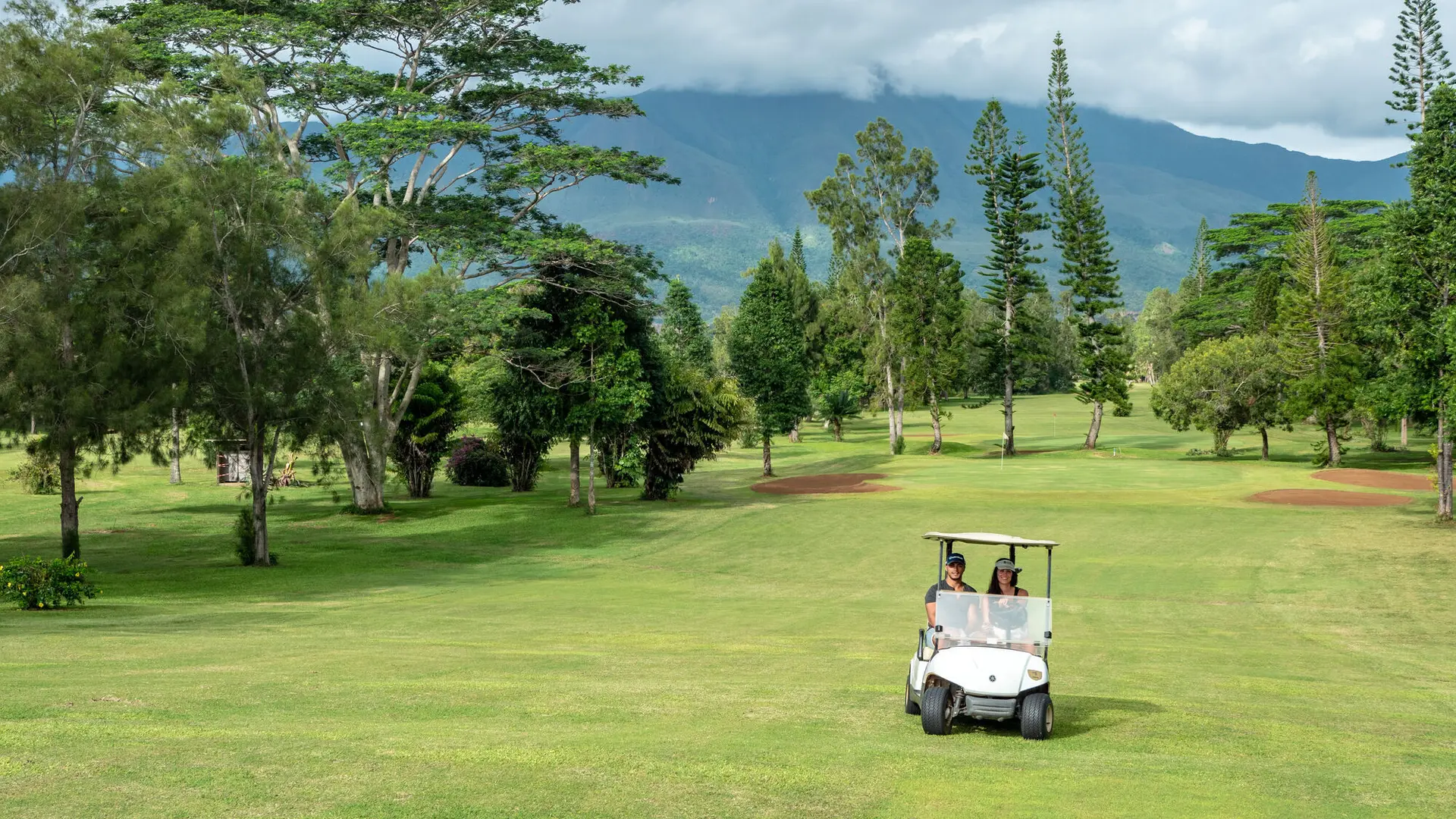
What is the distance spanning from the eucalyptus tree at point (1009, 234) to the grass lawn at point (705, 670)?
41421mm

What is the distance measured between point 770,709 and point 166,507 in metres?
45.6

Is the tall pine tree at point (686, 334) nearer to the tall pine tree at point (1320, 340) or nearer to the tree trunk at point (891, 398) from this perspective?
the tree trunk at point (891, 398)

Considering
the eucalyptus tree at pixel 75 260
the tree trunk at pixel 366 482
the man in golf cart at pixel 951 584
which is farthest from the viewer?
the tree trunk at pixel 366 482

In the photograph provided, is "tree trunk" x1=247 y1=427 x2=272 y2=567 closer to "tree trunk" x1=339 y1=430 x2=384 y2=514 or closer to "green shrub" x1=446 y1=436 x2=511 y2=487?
"tree trunk" x1=339 y1=430 x2=384 y2=514

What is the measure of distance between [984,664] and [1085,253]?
79.8m

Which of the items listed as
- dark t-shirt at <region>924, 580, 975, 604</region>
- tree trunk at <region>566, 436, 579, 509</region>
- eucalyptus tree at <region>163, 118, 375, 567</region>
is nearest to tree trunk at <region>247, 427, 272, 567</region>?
eucalyptus tree at <region>163, 118, 375, 567</region>

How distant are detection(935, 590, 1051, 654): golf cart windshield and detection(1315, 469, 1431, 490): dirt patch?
50027 mm

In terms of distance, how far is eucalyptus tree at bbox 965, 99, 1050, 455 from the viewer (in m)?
87.6

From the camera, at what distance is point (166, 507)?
52.0m

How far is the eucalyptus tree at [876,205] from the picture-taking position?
93250 millimetres

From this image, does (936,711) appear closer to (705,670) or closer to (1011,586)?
(1011,586)

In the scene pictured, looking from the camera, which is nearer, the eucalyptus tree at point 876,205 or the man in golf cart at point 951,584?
the man in golf cart at point 951,584

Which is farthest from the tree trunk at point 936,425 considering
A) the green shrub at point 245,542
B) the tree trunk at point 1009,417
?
the green shrub at point 245,542

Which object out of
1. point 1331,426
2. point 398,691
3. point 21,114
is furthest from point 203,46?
point 1331,426
